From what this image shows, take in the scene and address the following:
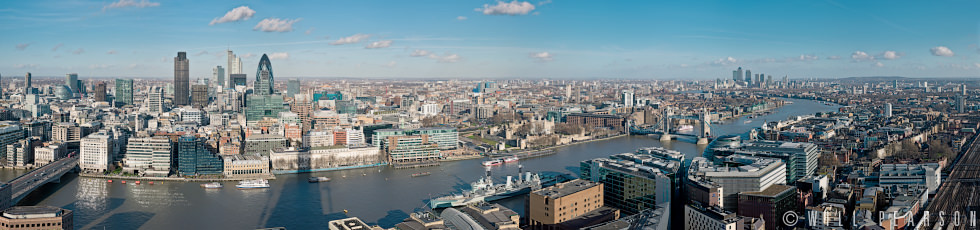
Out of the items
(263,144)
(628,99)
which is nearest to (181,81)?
(263,144)

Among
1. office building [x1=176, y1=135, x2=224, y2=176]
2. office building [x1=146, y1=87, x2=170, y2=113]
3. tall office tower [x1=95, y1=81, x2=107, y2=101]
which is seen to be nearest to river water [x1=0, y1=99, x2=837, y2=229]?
office building [x1=176, y1=135, x2=224, y2=176]

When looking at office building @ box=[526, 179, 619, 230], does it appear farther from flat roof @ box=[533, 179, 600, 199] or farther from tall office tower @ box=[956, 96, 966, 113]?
tall office tower @ box=[956, 96, 966, 113]

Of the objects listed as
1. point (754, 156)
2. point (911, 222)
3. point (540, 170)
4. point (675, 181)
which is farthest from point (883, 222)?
point (540, 170)

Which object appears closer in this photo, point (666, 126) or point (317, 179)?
point (317, 179)

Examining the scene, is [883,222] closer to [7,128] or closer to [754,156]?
[754,156]

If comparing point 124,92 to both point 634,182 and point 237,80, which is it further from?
point 634,182
